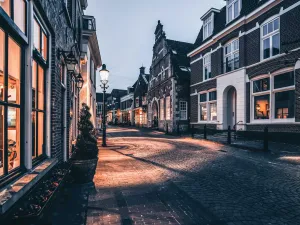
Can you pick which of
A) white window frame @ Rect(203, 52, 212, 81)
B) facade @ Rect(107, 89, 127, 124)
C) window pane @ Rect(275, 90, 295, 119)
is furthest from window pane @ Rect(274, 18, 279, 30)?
facade @ Rect(107, 89, 127, 124)

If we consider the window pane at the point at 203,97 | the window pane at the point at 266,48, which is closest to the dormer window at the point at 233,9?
the window pane at the point at 266,48

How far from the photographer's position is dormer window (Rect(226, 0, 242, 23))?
52.1ft

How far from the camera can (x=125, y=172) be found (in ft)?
20.5

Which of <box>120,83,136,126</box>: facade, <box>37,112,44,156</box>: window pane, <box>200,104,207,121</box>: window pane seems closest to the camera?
<box>37,112,44,156</box>: window pane

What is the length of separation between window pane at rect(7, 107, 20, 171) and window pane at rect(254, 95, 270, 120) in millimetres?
14031

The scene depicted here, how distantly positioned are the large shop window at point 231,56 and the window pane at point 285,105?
4.27m

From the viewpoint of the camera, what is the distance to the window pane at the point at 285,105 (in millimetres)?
11844

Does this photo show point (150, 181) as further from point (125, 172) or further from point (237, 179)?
point (237, 179)

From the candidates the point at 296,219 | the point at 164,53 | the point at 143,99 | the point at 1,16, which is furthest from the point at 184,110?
the point at 1,16

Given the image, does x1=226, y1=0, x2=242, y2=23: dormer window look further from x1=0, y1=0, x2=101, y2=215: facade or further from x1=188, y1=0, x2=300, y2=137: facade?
x1=0, y1=0, x2=101, y2=215: facade

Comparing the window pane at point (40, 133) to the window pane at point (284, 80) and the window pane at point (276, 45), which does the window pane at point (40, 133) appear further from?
the window pane at point (276, 45)

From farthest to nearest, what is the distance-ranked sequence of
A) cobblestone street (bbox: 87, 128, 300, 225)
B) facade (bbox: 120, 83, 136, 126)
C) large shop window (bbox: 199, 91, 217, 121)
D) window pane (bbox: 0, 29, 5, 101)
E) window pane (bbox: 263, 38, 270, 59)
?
facade (bbox: 120, 83, 136, 126) < large shop window (bbox: 199, 91, 217, 121) < window pane (bbox: 263, 38, 270, 59) < cobblestone street (bbox: 87, 128, 300, 225) < window pane (bbox: 0, 29, 5, 101)

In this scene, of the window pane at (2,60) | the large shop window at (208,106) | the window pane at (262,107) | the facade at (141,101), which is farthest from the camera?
the facade at (141,101)

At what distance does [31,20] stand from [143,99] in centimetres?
3612
